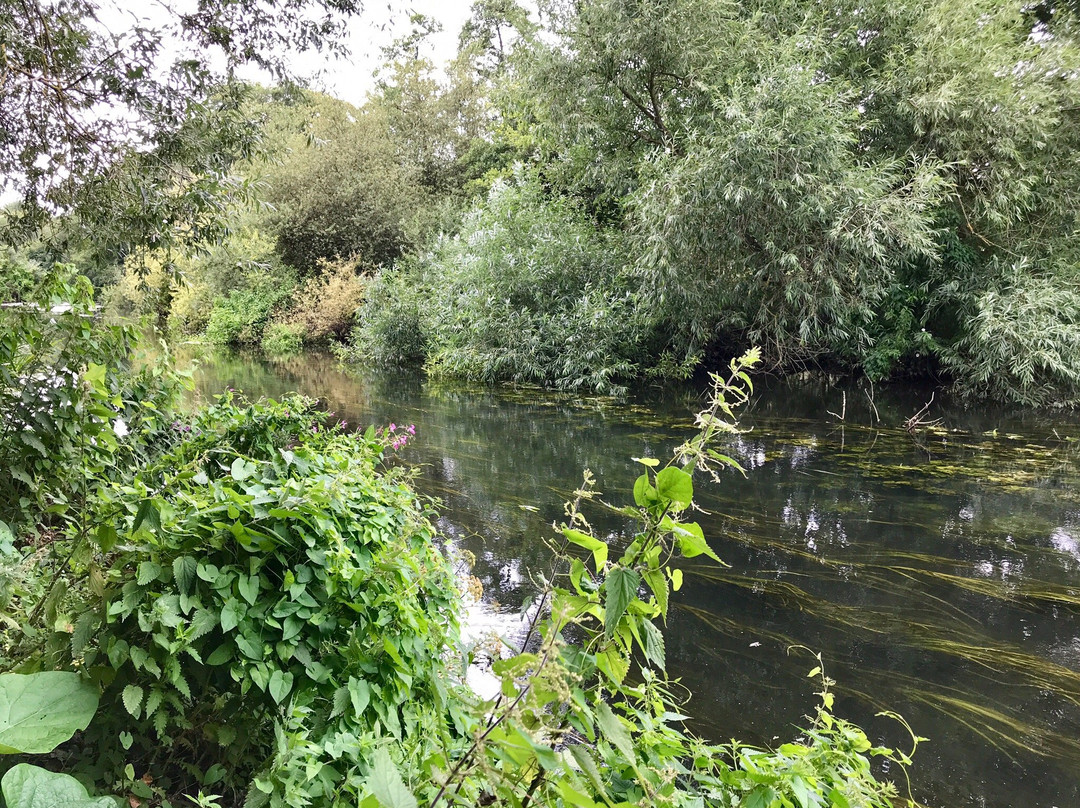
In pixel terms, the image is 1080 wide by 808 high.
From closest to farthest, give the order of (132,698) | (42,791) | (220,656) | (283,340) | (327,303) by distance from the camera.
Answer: (42,791) → (132,698) → (220,656) → (327,303) → (283,340)

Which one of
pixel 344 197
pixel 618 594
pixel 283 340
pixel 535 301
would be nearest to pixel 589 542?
pixel 618 594

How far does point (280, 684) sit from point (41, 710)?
0.57 meters

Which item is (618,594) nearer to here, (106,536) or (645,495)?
(645,495)

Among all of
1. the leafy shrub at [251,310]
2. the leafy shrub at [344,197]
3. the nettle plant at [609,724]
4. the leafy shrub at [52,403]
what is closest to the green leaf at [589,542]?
the nettle plant at [609,724]

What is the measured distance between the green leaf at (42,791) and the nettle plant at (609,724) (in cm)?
31

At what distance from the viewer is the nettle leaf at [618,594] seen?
894 millimetres

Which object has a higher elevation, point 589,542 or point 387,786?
point 589,542

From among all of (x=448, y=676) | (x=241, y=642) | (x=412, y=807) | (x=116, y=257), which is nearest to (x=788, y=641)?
(x=448, y=676)

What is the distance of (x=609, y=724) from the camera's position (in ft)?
2.91

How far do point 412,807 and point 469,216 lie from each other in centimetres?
1496

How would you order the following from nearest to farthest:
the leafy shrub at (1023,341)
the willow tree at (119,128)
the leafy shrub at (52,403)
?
1. the leafy shrub at (52,403)
2. the willow tree at (119,128)
3. the leafy shrub at (1023,341)

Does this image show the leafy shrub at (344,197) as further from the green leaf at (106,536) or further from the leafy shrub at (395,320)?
the green leaf at (106,536)

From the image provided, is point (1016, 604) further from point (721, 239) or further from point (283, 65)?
point (283, 65)

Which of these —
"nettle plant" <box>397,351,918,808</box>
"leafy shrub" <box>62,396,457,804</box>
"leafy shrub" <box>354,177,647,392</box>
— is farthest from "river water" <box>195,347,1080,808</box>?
"leafy shrub" <box>354,177,647,392</box>
